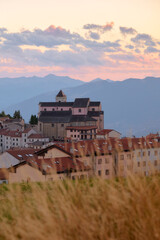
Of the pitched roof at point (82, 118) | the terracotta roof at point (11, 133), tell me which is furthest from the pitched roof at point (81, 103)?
the terracotta roof at point (11, 133)

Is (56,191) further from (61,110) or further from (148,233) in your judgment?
(61,110)

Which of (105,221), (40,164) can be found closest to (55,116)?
(40,164)

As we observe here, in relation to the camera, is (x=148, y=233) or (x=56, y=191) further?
(x=56, y=191)

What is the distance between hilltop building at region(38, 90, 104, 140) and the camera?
10988 centimetres

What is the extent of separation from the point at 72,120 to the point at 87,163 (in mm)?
86096

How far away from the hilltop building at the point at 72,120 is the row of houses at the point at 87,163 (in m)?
48.7

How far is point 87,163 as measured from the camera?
30094 millimetres

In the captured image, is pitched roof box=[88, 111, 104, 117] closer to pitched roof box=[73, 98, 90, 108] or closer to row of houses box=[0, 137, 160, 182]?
pitched roof box=[73, 98, 90, 108]

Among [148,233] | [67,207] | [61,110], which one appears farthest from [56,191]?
[61,110]

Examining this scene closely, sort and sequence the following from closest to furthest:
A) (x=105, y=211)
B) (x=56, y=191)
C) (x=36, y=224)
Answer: (x=36, y=224) → (x=105, y=211) → (x=56, y=191)

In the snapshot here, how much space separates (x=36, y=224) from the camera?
5641 mm

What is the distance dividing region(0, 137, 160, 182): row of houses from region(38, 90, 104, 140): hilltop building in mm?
48708

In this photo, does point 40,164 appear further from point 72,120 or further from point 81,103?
point 81,103

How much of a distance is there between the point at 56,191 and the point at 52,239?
2033mm
